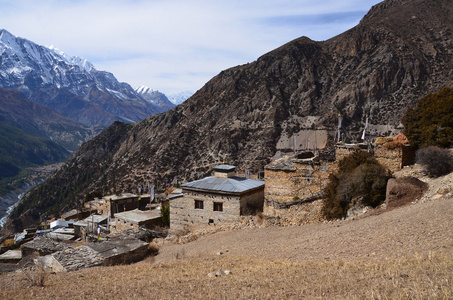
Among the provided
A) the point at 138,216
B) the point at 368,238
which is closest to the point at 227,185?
the point at 138,216

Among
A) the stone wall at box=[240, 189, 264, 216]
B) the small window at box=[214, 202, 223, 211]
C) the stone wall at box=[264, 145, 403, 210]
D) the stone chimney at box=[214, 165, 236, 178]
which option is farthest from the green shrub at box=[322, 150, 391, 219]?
the stone chimney at box=[214, 165, 236, 178]

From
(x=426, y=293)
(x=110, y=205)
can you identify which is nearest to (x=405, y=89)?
(x=110, y=205)

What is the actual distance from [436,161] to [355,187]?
3.67 metres

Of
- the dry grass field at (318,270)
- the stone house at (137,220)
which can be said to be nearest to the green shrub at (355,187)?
the dry grass field at (318,270)

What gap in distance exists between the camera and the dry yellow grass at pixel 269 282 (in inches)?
239

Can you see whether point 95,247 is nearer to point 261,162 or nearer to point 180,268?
point 180,268

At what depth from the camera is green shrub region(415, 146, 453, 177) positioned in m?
14.4

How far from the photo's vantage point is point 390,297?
5.59m

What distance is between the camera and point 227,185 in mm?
20859

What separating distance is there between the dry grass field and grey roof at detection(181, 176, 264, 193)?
24.2 feet

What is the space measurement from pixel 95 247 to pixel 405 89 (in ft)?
280

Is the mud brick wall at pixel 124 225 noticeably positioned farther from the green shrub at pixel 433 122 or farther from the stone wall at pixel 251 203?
the green shrub at pixel 433 122

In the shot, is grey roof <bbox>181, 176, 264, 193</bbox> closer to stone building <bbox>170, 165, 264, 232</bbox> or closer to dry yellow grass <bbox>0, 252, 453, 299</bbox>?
stone building <bbox>170, 165, 264, 232</bbox>

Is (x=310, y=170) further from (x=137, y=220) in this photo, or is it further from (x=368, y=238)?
(x=137, y=220)
